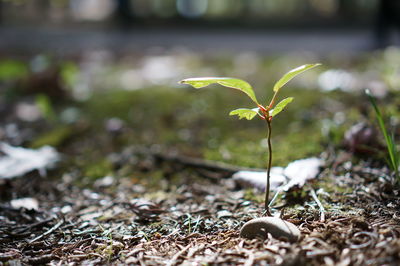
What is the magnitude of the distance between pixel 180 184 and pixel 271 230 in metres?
0.68

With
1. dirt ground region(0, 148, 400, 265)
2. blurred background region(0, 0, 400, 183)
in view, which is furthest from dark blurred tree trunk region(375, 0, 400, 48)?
dirt ground region(0, 148, 400, 265)

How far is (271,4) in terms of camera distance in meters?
7.67

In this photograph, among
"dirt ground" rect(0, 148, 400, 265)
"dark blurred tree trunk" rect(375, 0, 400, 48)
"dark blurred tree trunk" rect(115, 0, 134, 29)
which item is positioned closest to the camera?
"dirt ground" rect(0, 148, 400, 265)

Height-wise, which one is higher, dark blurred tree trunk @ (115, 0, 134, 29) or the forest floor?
dark blurred tree trunk @ (115, 0, 134, 29)

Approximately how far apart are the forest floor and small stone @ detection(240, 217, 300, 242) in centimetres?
2

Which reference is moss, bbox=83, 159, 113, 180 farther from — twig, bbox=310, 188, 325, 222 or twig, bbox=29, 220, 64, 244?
twig, bbox=310, 188, 325, 222

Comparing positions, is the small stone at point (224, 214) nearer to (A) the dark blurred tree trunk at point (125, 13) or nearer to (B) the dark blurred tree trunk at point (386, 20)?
(B) the dark blurred tree trunk at point (386, 20)

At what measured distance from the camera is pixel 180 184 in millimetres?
1709

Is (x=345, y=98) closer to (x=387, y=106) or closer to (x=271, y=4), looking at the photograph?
(x=387, y=106)

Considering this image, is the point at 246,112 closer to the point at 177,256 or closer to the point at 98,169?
the point at 177,256

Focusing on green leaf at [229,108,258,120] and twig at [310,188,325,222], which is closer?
green leaf at [229,108,258,120]

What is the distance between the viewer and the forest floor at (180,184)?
110 cm

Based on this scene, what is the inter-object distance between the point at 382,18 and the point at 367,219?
4562 mm

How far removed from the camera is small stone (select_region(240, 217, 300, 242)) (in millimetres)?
1068
